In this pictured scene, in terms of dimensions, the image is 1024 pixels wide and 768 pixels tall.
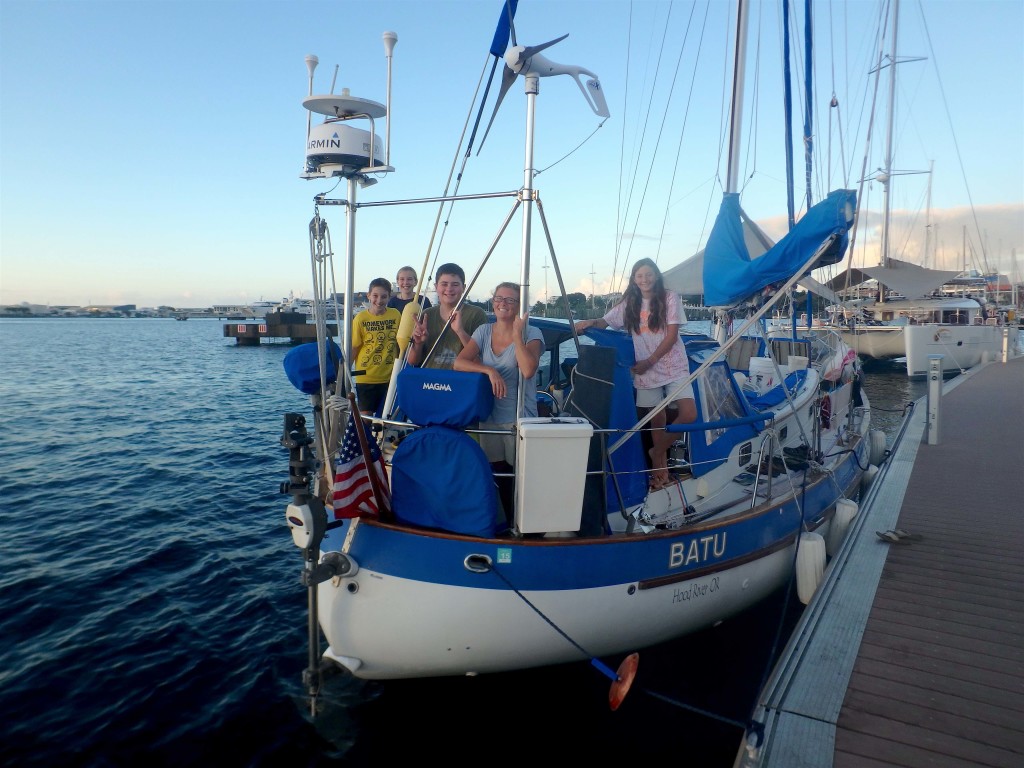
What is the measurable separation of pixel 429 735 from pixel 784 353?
11350 millimetres

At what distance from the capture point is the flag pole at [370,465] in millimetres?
4242

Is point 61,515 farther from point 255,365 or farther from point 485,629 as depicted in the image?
point 255,365

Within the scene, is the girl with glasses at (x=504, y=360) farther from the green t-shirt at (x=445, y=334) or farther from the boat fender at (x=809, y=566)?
the boat fender at (x=809, y=566)

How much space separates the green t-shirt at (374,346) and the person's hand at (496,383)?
208 cm

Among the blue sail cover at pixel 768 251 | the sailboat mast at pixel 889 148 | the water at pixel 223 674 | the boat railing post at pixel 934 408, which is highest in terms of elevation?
the sailboat mast at pixel 889 148

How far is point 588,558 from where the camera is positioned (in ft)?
14.6

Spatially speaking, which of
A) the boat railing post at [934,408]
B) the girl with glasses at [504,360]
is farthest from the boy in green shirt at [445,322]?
the boat railing post at [934,408]

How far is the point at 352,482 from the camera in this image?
14.1 ft

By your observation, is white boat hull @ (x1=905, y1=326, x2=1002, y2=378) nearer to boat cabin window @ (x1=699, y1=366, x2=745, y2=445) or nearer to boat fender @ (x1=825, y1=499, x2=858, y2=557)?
boat fender @ (x1=825, y1=499, x2=858, y2=557)

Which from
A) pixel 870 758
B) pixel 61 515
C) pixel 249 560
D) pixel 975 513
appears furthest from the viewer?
pixel 61 515

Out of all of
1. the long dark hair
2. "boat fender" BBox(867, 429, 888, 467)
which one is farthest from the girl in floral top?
"boat fender" BBox(867, 429, 888, 467)

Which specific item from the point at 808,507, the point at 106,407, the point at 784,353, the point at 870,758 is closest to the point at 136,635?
the point at 870,758

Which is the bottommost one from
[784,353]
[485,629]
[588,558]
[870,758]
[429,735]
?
[429,735]

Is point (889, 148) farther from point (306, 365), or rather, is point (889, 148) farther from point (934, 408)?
point (306, 365)
